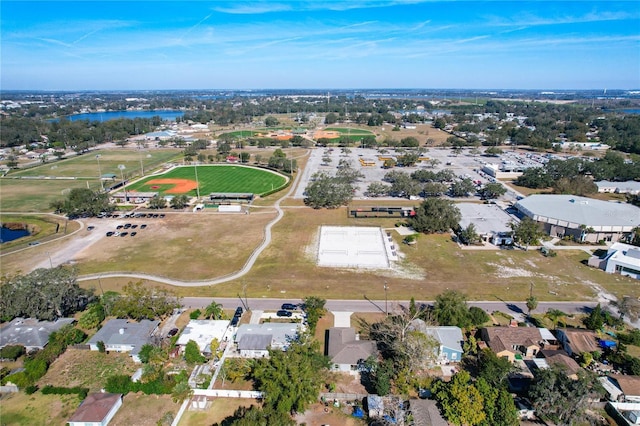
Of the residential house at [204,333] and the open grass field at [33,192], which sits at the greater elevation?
the open grass field at [33,192]

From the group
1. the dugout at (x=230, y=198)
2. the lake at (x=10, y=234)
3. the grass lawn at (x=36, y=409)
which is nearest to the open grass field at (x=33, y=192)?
the lake at (x=10, y=234)

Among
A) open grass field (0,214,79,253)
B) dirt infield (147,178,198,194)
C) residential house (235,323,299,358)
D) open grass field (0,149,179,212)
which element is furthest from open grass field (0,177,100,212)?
residential house (235,323,299,358)

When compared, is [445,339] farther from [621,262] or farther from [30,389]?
[30,389]

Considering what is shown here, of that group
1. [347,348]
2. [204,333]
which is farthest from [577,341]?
[204,333]

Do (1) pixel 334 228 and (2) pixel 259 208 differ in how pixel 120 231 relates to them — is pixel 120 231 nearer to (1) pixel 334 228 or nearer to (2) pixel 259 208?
(2) pixel 259 208

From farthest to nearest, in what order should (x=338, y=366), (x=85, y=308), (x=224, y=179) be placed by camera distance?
1. (x=224, y=179)
2. (x=85, y=308)
3. (x=338, y=366)

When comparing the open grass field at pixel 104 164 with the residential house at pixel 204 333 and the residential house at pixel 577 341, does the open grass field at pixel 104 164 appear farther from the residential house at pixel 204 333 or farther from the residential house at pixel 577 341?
the residential house at pixel 577 341

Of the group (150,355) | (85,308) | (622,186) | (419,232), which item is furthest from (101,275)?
(622,186)
